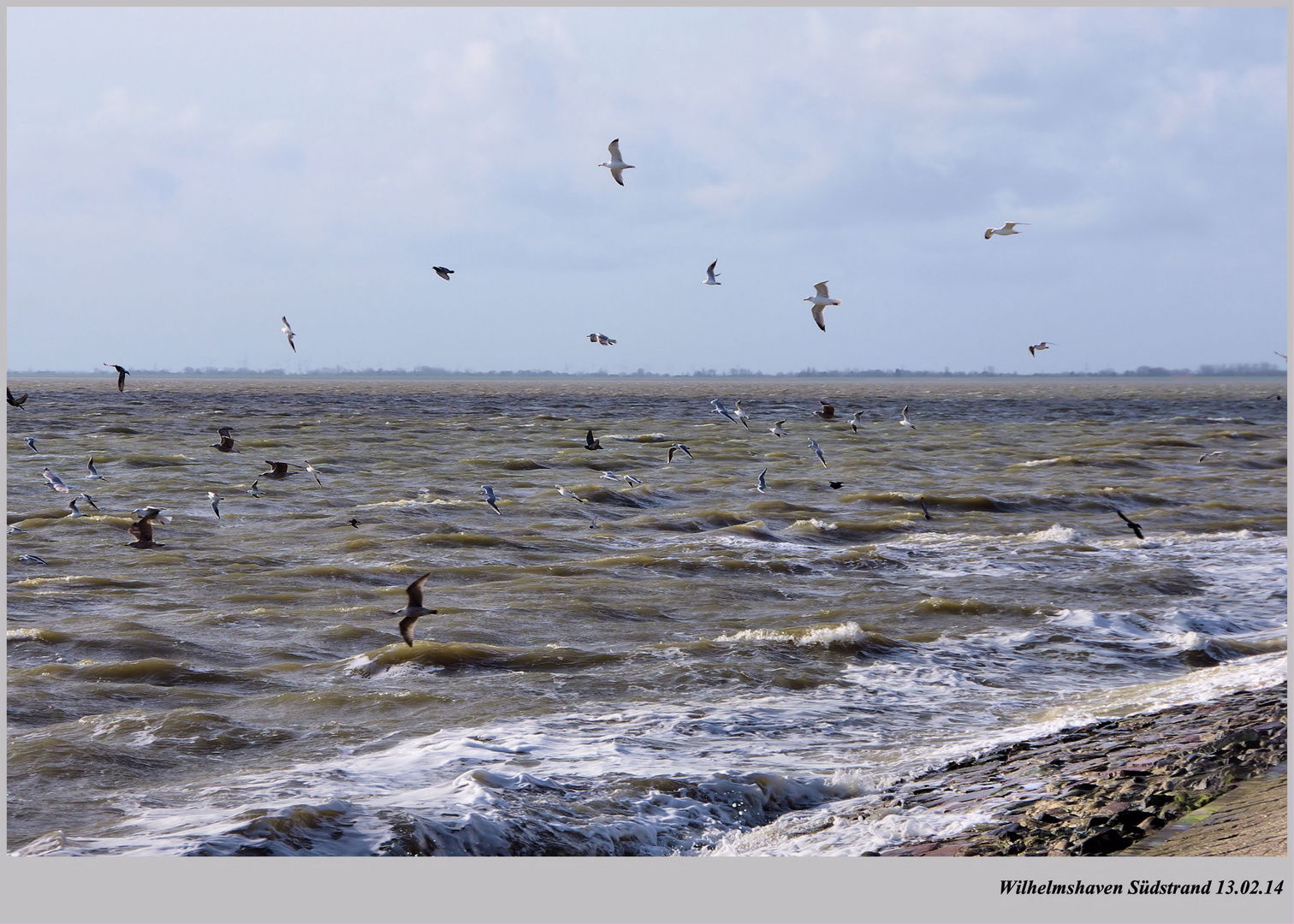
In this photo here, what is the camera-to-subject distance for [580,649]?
14.4m

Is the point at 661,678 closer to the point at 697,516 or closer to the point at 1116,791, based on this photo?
the point at 1116,791

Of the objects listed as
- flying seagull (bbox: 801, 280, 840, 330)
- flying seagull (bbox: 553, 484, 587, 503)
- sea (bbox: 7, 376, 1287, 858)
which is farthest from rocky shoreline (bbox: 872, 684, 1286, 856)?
flying seagull (bbox: 553, 484, 587, 503)

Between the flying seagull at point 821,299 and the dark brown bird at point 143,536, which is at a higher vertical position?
the flying seagull at point 821,299

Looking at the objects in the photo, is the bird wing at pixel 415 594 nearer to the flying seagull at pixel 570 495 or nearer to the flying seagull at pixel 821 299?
the flying seagull at pixel 821 299

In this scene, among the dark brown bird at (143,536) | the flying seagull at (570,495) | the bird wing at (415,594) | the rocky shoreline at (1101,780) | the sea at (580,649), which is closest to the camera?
the rocky shoreline at (1101,780)

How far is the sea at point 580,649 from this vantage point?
909 cm

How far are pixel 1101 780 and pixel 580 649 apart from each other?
7.32 meters

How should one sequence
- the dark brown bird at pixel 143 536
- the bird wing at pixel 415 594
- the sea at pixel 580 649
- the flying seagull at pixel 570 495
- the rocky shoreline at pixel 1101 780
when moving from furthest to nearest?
1. the flying seagull at pixel 570 495
2. the dark brown bird at pixel 143 536
3. the sea at pixel 580 649
4. the bird wing at pixel 415 594
5. the rocky shoreline at pixel 1101 780

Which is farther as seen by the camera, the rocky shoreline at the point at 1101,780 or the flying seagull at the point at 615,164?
the flying seagull at the point at 615,164

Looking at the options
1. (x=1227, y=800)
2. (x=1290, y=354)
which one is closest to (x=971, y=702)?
(x=1227, y=800)

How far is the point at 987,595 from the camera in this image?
17797mm

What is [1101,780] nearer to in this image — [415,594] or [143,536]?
[415,594]

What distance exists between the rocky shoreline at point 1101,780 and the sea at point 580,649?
1.20 feet

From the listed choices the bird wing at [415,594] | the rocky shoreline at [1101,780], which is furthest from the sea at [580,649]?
the bird wing at [415,594]
